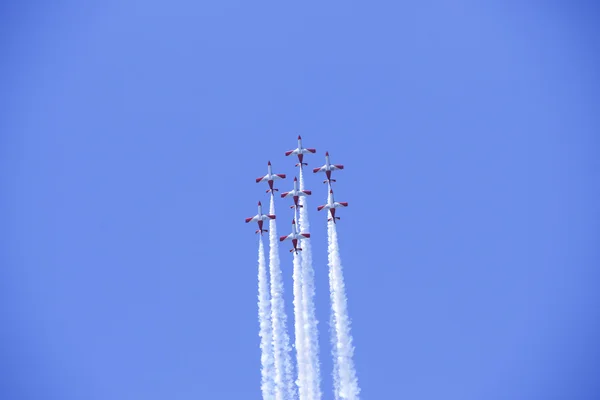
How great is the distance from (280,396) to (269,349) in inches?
167

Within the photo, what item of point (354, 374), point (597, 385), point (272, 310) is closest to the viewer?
point (354, 374)

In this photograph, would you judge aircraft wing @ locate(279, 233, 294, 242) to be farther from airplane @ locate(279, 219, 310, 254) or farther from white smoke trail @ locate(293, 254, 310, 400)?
white smoke trail @ locate(293, 254, 310, 400)

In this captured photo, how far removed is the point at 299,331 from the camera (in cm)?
7550

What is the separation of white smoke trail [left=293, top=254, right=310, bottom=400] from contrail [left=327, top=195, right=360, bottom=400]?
2.42 m

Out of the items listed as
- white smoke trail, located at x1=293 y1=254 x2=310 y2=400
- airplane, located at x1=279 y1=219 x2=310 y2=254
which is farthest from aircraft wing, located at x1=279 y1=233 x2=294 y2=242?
white smoke trail, located at x1=293 y1=254 x2=310 y2=400

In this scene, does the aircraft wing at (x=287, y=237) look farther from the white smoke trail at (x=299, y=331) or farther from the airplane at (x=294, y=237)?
the white smoke trail at (x=299, y=331)

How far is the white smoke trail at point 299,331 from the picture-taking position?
73.1 m

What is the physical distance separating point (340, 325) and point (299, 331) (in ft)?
10.5

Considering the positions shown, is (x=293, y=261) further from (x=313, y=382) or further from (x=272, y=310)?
(x=313, y=382)

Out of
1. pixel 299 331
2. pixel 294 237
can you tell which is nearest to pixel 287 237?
pixel 294 237

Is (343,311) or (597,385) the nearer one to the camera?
(343,311)

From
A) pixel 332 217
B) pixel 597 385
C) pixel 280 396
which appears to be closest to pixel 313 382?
pixel 280 396

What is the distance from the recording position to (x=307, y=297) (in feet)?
253

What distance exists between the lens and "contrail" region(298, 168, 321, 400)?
73.0m
